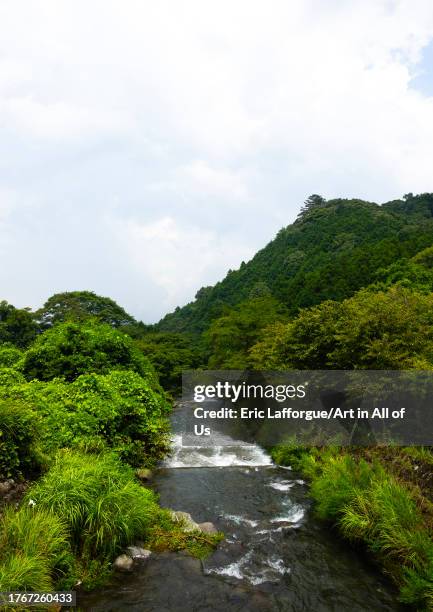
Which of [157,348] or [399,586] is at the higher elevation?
[157,348]

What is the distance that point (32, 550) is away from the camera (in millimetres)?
6398

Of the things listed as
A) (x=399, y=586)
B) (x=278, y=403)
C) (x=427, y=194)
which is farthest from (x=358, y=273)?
(x=427, y=194)

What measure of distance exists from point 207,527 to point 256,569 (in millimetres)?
2020

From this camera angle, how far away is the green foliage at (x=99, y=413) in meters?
10.8

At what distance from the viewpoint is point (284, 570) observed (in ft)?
28.8

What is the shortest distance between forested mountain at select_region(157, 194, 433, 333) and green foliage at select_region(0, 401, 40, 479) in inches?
1440

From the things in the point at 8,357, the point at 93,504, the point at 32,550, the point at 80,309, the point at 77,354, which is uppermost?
the point at 80,309

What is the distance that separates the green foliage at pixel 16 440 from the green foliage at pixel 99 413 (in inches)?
31.2

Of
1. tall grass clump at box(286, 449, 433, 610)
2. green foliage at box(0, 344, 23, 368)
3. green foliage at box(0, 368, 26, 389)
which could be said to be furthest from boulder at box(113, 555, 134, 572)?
green foliage at box(0, 344, 23, 368)

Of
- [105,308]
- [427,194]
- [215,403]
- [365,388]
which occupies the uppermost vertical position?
[427,194]

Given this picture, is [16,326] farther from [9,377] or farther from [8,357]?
[9,377]

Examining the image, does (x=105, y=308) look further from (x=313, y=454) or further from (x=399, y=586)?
(x=399, y=586)

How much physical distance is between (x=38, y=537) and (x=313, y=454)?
1241 centimetres

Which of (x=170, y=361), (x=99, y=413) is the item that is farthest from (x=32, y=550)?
(x=170, y=361)
